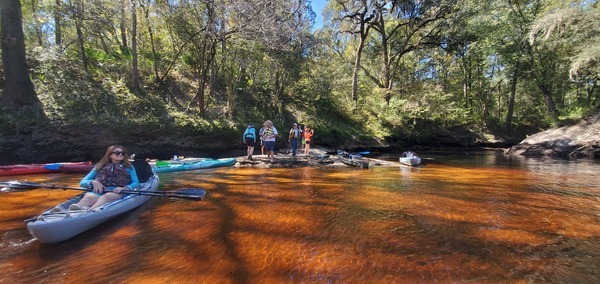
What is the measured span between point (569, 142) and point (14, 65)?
98.9 feet

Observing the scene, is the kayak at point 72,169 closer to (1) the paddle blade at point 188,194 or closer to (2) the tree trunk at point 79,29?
(1) the paddle blade at point 188,194

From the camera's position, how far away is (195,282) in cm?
350

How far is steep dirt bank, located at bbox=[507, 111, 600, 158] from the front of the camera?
18575mm

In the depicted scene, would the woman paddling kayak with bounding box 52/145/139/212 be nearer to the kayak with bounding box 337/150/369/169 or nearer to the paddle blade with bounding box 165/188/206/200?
the paddle blade with bounding box 165/188/206/200

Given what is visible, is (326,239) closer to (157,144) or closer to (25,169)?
(25,169)

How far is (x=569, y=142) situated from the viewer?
19.3 metres

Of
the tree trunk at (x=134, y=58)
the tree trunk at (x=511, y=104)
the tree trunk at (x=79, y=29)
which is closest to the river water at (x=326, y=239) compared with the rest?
the tree trunk at (x=79, y=29)

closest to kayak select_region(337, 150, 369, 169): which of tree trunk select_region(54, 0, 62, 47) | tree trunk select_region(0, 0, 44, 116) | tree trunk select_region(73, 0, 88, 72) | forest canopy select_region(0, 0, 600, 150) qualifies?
forest canopy select_region(0, 0, 600, 150)

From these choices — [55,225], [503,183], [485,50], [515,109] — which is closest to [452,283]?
[55,225]

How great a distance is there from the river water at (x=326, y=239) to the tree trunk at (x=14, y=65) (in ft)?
26.8

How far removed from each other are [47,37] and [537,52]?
34.8 metres

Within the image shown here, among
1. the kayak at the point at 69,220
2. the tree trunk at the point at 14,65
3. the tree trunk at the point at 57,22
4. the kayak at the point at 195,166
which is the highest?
the tree trunk at the point at 57,22

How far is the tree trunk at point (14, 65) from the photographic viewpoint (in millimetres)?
12984

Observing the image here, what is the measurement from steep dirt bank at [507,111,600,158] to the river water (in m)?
14.0
